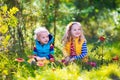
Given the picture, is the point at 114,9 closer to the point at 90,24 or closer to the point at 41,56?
the point at 90,24

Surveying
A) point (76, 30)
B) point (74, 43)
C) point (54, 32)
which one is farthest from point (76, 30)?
point (54, 32)

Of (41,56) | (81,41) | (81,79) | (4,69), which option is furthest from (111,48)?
(4,69)

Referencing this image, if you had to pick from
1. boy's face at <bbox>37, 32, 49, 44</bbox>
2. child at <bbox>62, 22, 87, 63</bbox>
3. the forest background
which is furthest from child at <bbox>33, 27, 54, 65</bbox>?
the forest background

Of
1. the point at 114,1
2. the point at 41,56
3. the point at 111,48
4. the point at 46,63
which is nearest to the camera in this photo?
the point at 46,63

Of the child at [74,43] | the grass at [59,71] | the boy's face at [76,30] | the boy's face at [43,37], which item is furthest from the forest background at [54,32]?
the boy's face at [43,37]

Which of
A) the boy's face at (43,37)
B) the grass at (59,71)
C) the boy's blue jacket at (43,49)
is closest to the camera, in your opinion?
the grass at (59,71)

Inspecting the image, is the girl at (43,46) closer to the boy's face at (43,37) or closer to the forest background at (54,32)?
the boy's face at (43,37)

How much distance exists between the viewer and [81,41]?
7.82 m

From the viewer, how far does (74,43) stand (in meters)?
7.82

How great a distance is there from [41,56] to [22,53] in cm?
80

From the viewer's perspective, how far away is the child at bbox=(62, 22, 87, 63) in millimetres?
7734

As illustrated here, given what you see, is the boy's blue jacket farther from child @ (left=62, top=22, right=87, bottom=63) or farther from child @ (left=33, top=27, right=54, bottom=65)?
child @ (left=62, top=22, right=87, bottom=63)

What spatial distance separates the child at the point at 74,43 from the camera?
25.4ft

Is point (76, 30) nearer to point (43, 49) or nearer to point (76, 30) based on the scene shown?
point (76, 30)
